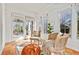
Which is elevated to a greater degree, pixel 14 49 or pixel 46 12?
pixel 46 12

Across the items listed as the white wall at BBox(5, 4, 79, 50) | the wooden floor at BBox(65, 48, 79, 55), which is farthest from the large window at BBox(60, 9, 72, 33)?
the wooden floor at BBox(65, 48, 79, 55)

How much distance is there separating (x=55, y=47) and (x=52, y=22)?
27 centimetres

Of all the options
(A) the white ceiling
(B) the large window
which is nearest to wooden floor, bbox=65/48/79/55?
(B) the large window

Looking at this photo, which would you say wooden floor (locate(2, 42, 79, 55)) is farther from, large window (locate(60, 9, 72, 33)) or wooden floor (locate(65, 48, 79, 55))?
large window (locate(60, 9, 72, 33))

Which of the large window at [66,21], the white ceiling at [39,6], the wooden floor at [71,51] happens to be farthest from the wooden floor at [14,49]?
the white ceiling at [39,6]

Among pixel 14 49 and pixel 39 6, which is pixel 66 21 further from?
pixel 14 49

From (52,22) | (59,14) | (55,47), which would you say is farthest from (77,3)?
(55,47)

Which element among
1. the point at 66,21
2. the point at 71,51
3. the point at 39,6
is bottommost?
the point at 71,51

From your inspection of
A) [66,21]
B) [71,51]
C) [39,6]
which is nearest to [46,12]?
[39,6]

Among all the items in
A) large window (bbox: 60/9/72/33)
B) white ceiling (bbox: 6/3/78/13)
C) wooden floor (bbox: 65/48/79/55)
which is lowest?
wooden floor (bbox: 65/48/79/55)

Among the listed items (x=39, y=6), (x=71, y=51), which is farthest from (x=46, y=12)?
(x=71, y=51)

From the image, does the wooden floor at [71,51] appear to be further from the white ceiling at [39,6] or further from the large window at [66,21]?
the white ceiling at [39,6]

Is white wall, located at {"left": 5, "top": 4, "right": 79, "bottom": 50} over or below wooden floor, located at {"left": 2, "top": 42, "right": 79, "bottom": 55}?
over
